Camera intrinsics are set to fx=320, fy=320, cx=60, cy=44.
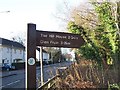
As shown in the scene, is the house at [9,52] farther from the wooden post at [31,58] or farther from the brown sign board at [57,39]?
the wooden post at [31,58]

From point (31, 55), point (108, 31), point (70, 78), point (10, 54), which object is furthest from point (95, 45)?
point (10, 54)

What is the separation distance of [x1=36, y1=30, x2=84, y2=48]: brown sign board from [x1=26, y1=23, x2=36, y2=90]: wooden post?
0.88 feet

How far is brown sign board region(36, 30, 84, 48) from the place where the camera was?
1071 centimetres

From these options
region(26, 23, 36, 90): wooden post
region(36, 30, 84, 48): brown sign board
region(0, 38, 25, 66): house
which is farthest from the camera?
region(0, 38, 25, 66): house

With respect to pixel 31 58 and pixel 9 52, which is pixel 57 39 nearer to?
pixel 31 58

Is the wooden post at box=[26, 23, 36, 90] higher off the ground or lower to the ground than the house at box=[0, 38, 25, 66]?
lower

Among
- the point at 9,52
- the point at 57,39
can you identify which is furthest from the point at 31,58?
the point at 9,52

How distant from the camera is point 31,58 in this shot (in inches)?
402

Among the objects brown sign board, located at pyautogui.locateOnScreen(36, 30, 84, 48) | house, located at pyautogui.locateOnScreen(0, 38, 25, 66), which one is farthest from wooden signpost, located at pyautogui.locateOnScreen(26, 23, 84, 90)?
house, located at pyautogui.locateOnScreen(0, 38, 25, 66)

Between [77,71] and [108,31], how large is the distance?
10.5ft

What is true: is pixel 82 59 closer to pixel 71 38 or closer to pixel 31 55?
pixel 71 38

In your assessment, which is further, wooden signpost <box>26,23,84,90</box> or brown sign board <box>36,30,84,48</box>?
brown sign board <box>36,30,84,48</box>

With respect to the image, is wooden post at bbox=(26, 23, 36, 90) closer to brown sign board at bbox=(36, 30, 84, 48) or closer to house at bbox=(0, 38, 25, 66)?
brown sign board at bbox=(36, 30, 84, 48)

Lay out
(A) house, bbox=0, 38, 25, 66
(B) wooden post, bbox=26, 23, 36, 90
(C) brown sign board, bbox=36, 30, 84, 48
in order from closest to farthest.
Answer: (B) wooden post, bbox=26, 23, 36, 90, (C) brown sign board, bbox=36, 30, 84, 48, (A) house, bbox=0, 38, 25, 66
